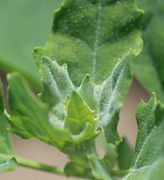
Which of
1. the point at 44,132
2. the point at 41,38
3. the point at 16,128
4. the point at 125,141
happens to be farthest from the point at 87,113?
the point at 41,38

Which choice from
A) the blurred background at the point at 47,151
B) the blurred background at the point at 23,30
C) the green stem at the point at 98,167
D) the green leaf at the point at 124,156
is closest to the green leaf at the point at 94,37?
the green stem at the point at 98,167

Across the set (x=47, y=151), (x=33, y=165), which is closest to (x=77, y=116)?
(x=33, y=165)

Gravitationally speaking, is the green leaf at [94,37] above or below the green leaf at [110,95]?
above

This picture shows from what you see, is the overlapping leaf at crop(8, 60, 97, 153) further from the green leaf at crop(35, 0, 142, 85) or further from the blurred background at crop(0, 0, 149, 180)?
the blurred background at crop(0, 0, 149, 180)

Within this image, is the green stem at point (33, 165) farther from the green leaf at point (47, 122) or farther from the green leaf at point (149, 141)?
the green leaf at point (149, 141)

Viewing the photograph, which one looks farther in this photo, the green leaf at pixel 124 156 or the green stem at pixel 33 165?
the green leaf at pixel 124 156

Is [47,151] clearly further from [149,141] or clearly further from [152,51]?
[149,141]

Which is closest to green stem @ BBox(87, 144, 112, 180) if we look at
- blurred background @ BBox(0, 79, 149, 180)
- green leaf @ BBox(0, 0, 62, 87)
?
green leaf @ BBox(0, 0, 62, 87)
